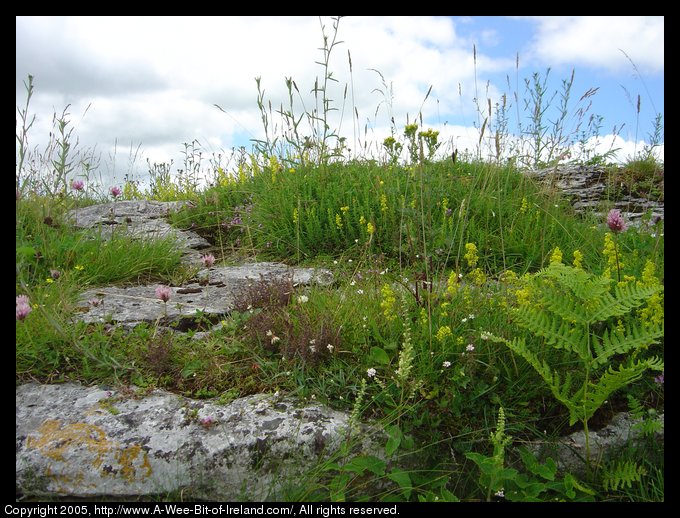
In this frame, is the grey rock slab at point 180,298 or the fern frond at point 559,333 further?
the grey rock slab at point 180,298

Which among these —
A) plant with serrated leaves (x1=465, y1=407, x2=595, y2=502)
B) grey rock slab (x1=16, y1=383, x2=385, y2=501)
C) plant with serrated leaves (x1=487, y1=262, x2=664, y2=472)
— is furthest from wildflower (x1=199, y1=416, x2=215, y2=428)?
plant with serrated leaves (x1=487, y1=262, x2=664, y2=472)

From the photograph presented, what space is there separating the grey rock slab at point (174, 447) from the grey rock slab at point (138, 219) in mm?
2746

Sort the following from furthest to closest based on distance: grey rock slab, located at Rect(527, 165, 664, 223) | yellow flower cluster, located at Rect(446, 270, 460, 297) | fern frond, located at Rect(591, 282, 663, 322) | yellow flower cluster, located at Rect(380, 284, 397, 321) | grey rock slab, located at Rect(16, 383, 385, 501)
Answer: grey rock slab, located at Rect(527, 165, 664, 223) → yellow flower cluster, located at Rect(446, 270, 460, 297) → yellow flower cluster, located at Rect(380, 284, 397, 321) → fern frond, located at Rect(591, 282, 663, 322) → grey rock slab, located at Rect(16, 383, 385, 501)

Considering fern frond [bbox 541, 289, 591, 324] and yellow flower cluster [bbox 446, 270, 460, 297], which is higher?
yellow flower cluster [bbox 446, 270, 460, 297]

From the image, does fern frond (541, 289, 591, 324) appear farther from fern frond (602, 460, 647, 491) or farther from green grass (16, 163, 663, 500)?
fern frond (602, 460, 647, 491)

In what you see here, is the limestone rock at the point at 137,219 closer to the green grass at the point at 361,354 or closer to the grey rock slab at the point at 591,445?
the green grass at the point at 361,354

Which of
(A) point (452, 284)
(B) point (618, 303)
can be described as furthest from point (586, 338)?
(A) point (452, 284)

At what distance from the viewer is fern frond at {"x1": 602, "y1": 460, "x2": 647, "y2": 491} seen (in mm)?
2066

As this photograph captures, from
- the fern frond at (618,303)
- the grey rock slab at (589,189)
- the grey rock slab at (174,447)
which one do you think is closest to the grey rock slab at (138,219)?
the grey rock slab at (174,447)

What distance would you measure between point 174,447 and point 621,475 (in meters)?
1.96

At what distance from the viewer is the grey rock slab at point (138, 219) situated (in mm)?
5332

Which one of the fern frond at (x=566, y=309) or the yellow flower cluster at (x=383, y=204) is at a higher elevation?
the yellow flower cluster at (x=383, y=204)

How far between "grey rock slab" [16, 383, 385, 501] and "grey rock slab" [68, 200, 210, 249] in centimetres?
275

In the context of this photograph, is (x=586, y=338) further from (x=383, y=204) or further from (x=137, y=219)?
(x=137, y=219)
